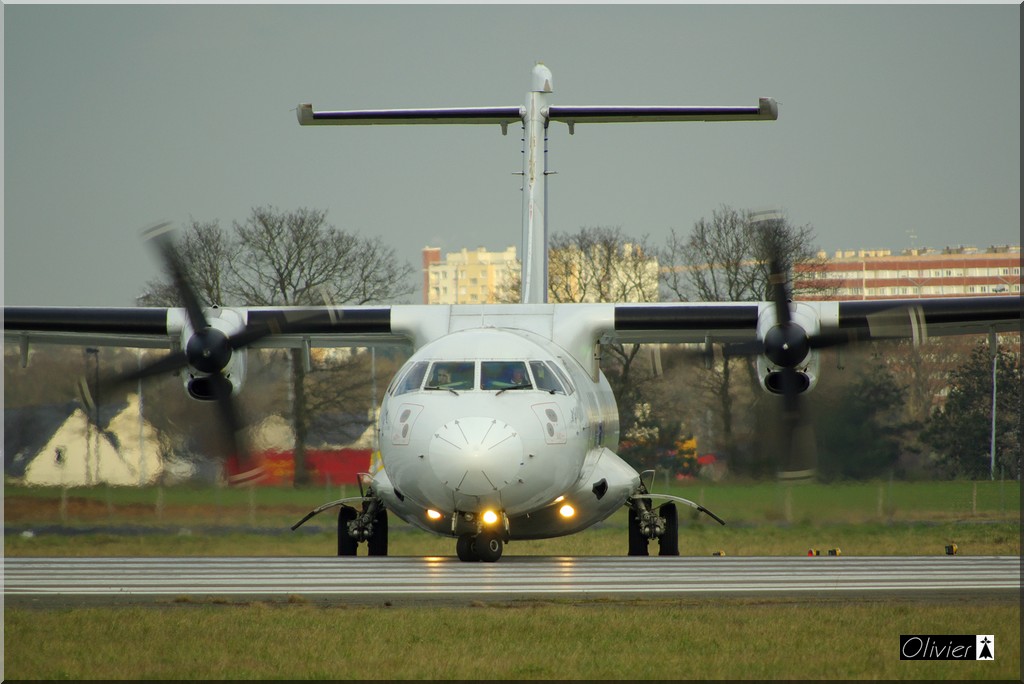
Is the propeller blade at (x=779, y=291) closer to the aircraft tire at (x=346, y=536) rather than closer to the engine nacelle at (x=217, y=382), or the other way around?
the aircraft tire at (x=346, y=536)

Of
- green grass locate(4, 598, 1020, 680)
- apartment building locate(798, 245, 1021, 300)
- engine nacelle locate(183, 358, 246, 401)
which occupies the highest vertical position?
apartment building locate(798, 245, 1021, 300)

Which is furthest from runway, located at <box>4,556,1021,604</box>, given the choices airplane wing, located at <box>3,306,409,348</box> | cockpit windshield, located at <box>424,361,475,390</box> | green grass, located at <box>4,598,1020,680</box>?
airplane wing, located at <box>3,306,409,348</box>

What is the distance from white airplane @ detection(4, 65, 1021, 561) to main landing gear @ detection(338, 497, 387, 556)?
30 mm

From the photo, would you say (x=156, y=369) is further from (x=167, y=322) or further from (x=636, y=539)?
(x=636, y=539)

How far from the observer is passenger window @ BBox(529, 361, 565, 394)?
1453 cm

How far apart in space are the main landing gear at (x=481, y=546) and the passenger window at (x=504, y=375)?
1.51 meters

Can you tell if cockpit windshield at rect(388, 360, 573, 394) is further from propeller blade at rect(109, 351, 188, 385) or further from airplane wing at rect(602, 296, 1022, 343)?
propeller blade at rect(109, 351, 188, 385)

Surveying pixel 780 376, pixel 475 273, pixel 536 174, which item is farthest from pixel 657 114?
pixel 475 273

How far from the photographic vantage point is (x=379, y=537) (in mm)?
17812

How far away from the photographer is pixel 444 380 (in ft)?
46.8

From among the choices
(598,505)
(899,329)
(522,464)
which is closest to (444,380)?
(522,464)

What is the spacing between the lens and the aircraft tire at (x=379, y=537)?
17.7 metres

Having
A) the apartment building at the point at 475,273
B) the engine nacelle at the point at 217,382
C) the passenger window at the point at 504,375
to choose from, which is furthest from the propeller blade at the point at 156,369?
the apartment building at the point at 475,273

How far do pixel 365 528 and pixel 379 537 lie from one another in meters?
0.35
